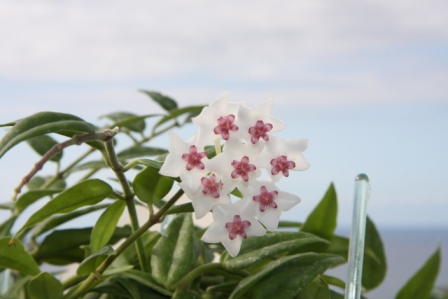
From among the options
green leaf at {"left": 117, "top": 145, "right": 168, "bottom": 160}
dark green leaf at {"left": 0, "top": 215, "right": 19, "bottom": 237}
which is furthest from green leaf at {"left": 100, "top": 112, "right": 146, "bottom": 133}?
dark green leaf at {"left": 0, "top": 215, "right": 19, "bottom": 237}

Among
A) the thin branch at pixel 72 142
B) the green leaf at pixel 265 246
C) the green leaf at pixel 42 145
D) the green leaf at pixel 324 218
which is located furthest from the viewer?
the green leaf at pixel 42 145

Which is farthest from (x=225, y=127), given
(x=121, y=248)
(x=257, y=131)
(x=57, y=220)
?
(x=57, y=220)

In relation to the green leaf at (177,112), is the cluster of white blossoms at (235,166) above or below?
below

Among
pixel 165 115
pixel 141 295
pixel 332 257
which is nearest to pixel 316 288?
pixel 332 257

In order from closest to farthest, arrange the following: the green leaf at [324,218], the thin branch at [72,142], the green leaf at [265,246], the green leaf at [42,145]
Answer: the thin branch at [72,142], the green leaf at [265,246], the green leaf at [324,218], the green leaf at [42,145]

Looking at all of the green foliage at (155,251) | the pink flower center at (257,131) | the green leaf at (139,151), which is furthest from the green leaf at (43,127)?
the green leaf at (139,151)

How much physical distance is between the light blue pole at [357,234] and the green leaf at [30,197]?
0.28 meters

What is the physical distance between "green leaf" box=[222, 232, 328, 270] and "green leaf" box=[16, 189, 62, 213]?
0.20 m

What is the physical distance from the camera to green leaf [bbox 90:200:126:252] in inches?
20.9

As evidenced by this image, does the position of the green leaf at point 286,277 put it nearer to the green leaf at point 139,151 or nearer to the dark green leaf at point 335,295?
the dark green leaf at point 335,295

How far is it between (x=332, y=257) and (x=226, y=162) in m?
0.14

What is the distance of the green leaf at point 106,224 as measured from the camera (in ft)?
1.74

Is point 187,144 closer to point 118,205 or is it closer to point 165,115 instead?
point 118,205

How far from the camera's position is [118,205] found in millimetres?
527
